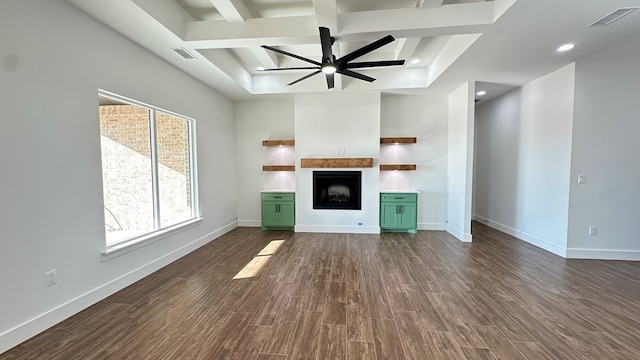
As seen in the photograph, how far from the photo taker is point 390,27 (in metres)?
2.92

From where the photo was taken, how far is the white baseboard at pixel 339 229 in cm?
558

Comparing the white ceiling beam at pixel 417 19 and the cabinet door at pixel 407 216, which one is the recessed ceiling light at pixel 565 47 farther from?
the cabinet door at pixel 407 216

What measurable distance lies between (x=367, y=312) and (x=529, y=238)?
4.07 metres

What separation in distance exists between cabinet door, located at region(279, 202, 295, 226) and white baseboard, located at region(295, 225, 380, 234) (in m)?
0.20

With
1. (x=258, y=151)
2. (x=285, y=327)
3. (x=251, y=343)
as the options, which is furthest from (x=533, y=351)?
(x=258, y=151)

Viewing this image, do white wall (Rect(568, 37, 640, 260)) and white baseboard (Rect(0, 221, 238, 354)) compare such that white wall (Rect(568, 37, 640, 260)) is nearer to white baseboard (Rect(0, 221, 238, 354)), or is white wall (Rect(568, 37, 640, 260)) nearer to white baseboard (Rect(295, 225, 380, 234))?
white baseboard (Rect(295, 225, 380, 234))

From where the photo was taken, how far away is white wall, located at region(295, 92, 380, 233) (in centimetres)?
557

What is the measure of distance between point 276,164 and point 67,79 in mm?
4043

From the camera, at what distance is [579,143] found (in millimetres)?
3836

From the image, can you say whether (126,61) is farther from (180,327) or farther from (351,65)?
(180,327)

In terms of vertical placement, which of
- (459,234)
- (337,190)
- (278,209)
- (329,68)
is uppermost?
(329,68)

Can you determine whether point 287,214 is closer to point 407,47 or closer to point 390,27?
point 407,47

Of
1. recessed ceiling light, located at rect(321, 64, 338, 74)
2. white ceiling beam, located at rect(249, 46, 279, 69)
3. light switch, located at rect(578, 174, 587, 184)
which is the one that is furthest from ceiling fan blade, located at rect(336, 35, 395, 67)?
light switch, located at rect(578, 174, 587, 184)

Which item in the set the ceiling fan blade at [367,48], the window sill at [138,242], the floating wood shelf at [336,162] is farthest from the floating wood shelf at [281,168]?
the ceiling fan blade at [367,48]
